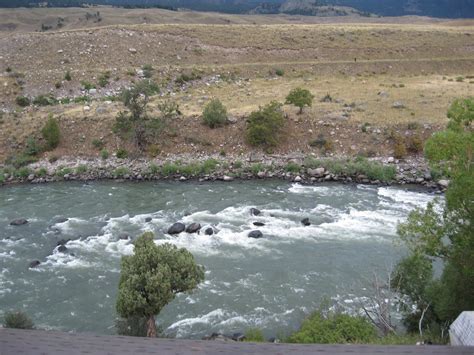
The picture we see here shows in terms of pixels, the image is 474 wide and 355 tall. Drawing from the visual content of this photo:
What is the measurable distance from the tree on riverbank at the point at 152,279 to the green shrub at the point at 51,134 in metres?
28.3

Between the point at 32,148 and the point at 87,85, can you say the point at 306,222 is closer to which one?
the point at 32,148

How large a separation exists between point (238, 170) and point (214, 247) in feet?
42.0

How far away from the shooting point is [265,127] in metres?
40.8

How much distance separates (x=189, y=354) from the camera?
35.4ft

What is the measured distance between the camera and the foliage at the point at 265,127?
41094mm

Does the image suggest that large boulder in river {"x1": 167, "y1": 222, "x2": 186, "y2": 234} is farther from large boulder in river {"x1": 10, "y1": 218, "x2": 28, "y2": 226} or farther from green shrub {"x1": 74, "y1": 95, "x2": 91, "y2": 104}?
green shrub {"x1": 74, "y1": 95, "x2": 91, "y2": 104}

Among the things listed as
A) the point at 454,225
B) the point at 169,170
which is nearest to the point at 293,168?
the point at 169,170

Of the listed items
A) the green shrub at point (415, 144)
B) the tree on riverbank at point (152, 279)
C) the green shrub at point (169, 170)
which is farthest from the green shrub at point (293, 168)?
the tree on riverbank at point (152, 279)

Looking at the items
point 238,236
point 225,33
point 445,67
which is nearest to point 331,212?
point 238,236

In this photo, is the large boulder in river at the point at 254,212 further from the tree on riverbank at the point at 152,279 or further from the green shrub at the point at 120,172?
the tree on riverbank at the point at 152,279

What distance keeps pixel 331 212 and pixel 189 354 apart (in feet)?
67.6

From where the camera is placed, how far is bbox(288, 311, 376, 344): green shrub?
1528 centimetres

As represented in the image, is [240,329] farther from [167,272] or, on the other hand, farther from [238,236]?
[238,236]

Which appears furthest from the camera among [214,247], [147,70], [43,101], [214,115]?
[147,70]
